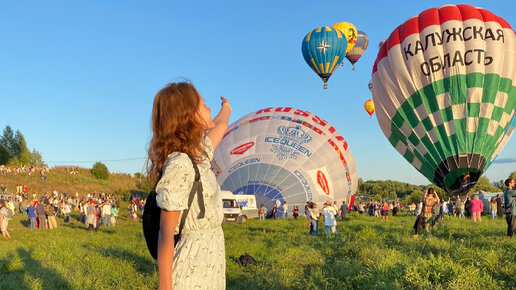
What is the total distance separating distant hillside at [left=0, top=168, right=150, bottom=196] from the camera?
3978cm

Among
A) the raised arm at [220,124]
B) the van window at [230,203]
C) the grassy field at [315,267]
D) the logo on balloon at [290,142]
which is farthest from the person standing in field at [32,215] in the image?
the raised arm at [220,124]

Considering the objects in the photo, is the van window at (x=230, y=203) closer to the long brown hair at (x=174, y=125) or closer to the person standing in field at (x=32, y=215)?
the person standing in field at (x=32, y=215)

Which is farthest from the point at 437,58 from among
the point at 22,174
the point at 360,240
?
the point at 22,174

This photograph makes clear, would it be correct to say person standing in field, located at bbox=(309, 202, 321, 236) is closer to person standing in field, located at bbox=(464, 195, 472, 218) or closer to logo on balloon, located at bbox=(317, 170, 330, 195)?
logo on balloon, located at bbox=(317, 170, 330, 195)

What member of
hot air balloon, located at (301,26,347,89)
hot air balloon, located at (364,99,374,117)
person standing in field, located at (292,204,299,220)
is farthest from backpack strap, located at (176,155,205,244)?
hot air balloon, located at (364,99,374,117)

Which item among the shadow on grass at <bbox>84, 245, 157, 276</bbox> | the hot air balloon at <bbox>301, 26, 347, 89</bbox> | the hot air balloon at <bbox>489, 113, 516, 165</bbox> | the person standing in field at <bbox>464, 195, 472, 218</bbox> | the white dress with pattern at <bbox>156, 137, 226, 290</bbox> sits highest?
the hot air balloon at <bbox>301, 26, 347, 89</bbox>

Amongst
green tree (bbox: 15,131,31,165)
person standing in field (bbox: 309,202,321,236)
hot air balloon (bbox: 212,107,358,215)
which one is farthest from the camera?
green tree (bbox: 15,131,31,165)

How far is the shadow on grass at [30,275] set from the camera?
661 centimetres

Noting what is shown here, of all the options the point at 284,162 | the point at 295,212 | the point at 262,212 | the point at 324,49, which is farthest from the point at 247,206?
the point at 324,49

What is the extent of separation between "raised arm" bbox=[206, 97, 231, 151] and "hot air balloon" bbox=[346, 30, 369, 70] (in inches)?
1331

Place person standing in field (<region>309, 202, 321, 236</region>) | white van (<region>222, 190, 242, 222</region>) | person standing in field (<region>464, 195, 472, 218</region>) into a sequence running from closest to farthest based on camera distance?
person standing in field (<region>309, 202, 321, 236</region>)
person standing in field (<region>464, 195, 472, 218</region>)
white van (<region>222, 190, 242, 222</region>)

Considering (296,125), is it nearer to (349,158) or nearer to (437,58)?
(349,158)

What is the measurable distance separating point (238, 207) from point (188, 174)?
20927mm

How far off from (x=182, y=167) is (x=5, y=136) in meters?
77.8
